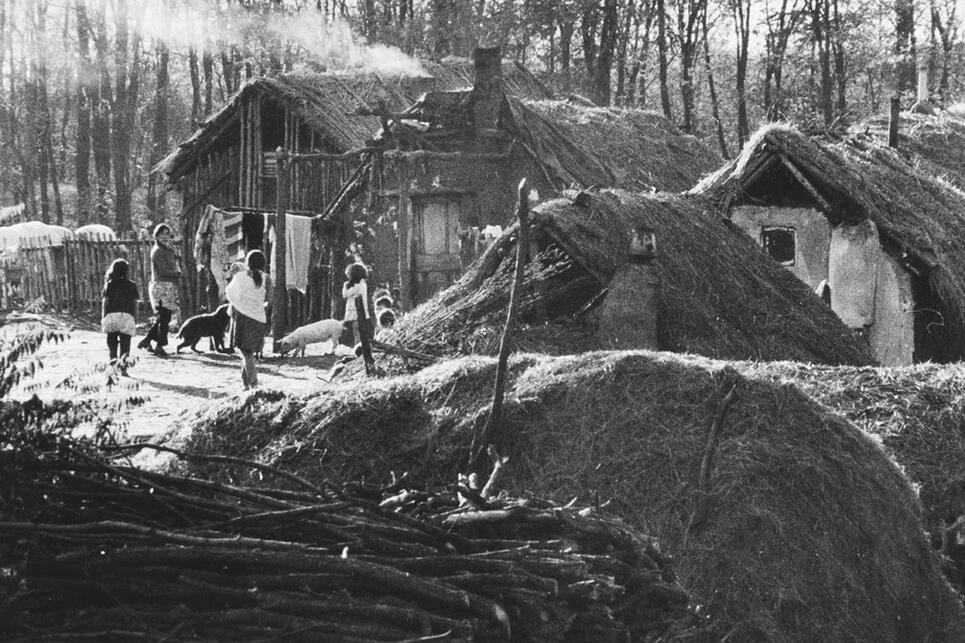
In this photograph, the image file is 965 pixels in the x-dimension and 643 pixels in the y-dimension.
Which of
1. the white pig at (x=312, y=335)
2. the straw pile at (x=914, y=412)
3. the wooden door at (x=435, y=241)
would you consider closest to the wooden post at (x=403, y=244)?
the white pig at (x=312, y=335)

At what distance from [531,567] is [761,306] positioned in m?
10.7

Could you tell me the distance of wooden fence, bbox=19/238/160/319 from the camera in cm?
2884

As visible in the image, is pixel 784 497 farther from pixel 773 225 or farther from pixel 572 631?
pixel 773 225

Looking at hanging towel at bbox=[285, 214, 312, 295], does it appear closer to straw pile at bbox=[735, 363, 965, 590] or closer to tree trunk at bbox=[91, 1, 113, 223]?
straw pile at bbox=[735, 363, 965, 590]

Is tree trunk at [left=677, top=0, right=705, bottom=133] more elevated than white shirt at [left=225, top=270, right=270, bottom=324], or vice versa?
tree trunk at [left=677, top=0, right=705, bottom=133]

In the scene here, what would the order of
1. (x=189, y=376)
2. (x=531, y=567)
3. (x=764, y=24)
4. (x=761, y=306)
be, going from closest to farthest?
(x=531, y=567) < (x=761, y=306) < (x=189, y=376) < (x=764, y=24)

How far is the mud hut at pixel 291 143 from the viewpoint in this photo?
27.0 meters

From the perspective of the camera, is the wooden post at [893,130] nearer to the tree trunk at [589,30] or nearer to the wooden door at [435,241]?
the wooden door at [435,241]

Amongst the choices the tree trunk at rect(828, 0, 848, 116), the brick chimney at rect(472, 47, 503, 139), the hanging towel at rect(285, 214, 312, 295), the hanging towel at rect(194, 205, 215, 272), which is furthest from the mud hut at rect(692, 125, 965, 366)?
the tree trunk at rect(828, 0, 848, 116)

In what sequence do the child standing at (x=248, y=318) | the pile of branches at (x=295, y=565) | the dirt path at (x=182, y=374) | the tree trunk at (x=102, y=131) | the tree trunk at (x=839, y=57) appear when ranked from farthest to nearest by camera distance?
the tree trunk at (x=102, y=131) < the tree trunk at (x=839, y=57) < the child standing at (x=248, y=318) < the dirt path at (x=182, y=374) < the pile of branches at (x=295, y=565)

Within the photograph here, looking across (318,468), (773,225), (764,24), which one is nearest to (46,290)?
(773,225)

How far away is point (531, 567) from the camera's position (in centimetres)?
404

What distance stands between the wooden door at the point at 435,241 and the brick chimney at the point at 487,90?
1.40 metres

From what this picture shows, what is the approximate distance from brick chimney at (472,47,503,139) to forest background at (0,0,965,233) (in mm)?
6939
